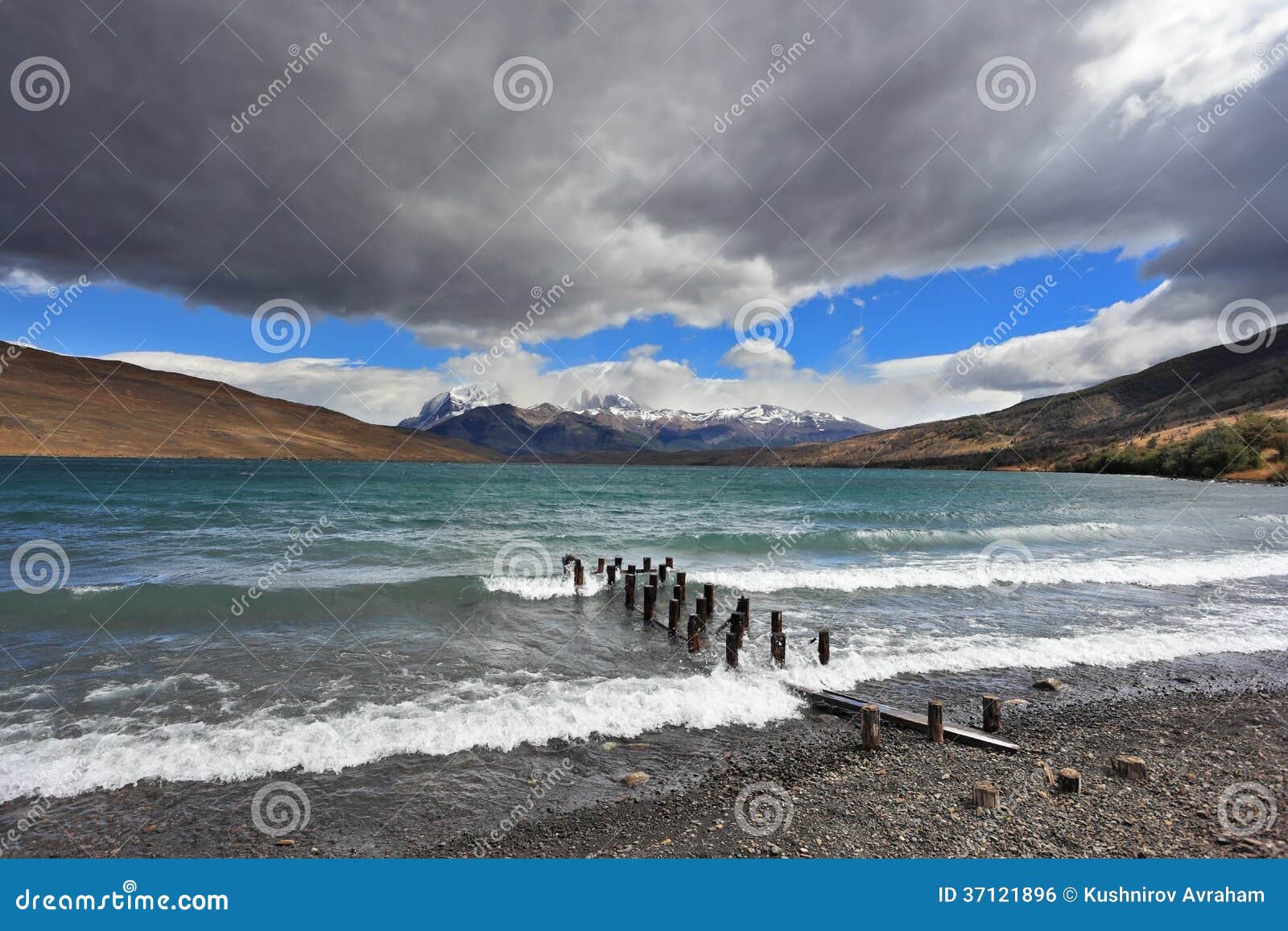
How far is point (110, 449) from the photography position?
15688 cm

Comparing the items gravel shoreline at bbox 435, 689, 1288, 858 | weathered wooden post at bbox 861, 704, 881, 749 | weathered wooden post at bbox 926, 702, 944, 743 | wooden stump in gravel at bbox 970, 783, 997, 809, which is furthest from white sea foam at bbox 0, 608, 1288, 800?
wooden stump in gravel at bbox 970, 783, 997, 809

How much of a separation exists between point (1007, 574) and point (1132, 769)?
1801cm

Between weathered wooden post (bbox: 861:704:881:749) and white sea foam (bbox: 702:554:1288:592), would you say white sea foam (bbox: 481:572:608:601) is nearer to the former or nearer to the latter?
white sea foam (bbox: 702:554:1288:592)

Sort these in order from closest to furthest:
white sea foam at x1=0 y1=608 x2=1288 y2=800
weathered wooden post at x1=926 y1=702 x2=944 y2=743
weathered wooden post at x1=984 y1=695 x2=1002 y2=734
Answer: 1. white sea foam at x1=0 y1=608 x2=1288 y2=800
2. weathered wooden post at x1=926 y1=702 x2=944 y2=743
3. weathered wooden post at x1=984 y1=695 x2=1002 y2=734

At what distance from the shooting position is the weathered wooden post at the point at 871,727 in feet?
28.5

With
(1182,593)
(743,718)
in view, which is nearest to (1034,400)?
(1182,593)

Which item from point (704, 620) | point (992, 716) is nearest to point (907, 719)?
point (992, 716)

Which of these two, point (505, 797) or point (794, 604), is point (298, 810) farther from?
point (794, 604)

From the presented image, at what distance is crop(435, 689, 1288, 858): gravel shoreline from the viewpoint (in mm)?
6207

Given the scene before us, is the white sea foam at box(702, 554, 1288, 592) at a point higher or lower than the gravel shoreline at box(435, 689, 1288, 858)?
higher

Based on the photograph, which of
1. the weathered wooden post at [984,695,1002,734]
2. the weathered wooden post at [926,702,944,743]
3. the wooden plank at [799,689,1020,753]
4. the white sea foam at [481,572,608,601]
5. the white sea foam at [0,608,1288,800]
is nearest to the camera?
the white sea foam at [0,608,1288,800]

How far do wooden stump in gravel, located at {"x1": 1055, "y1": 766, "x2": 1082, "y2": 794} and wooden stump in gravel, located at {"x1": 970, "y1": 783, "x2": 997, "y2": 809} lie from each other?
44.1 inches

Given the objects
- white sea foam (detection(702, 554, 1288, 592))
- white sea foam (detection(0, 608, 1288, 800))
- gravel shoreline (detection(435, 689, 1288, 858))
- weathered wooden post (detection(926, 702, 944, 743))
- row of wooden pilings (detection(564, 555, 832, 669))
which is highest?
white sea foam (detection(702, 554, 1288, 592))

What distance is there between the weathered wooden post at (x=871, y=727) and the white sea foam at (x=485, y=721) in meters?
1.71
